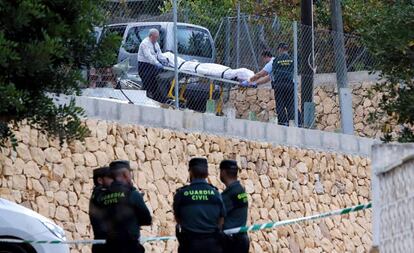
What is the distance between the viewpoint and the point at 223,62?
74.8 ft

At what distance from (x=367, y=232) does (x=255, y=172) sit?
2.73m

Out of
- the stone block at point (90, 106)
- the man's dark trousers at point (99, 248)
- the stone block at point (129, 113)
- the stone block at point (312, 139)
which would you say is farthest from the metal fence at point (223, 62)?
the man's dark trousers at point (99, 248)

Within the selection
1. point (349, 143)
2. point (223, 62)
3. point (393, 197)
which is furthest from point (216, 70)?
point (393, 197)

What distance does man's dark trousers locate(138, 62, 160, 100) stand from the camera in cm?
2158

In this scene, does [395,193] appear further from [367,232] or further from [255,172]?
[367,232]

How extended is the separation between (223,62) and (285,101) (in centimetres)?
126

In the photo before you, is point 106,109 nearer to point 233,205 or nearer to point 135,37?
point 233,205

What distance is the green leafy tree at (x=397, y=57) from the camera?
16.2 m

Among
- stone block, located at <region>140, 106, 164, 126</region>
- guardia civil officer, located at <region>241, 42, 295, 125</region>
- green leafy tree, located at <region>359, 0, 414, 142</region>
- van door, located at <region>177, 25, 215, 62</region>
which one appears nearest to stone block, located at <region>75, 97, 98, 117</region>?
stone block, located at <region>140, 106, 164, 126</region>

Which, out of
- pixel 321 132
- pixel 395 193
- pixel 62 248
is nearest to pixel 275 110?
pixel 321 132

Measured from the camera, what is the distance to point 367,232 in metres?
23.7

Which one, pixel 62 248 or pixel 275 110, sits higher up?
pixel 275 110

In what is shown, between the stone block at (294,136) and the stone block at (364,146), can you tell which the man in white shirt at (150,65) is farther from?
the stone block at (364,146)

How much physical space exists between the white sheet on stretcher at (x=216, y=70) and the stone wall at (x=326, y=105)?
0.93 meters
